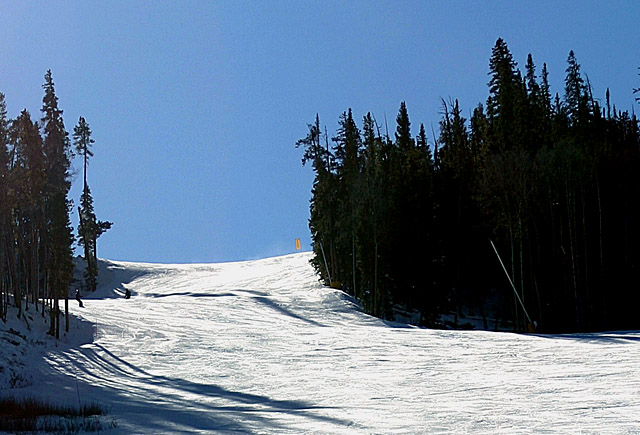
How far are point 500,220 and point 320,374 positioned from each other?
2164 centimetres

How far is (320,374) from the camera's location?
2027cm

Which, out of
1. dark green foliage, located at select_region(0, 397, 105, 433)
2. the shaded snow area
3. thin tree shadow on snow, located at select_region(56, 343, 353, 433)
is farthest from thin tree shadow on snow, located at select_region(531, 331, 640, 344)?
dark green foliage, located at select_region(0, 397, 105, 433)

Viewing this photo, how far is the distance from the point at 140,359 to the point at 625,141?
3728cm

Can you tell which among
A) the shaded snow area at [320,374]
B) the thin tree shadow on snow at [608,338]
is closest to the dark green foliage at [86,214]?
the shaded snow area at [320,374]

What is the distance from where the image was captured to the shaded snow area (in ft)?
37.8

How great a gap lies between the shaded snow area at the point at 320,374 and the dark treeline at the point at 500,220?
19.4ft

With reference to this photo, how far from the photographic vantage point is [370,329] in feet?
109

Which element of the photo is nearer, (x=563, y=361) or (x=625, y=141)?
(x=563, y=361)

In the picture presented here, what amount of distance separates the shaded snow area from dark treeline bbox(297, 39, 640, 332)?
5.93 meters

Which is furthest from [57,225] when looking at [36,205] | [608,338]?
[608,338]

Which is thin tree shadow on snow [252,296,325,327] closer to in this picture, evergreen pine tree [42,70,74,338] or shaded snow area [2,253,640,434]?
shaded snow area [2,253,640,434]

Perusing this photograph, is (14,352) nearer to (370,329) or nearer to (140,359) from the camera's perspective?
(140,359)

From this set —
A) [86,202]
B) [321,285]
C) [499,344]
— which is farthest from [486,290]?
[86,202]

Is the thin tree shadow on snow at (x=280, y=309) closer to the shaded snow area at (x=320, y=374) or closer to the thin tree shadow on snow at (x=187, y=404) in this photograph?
the shaded snow area at (x=320, y=374)
